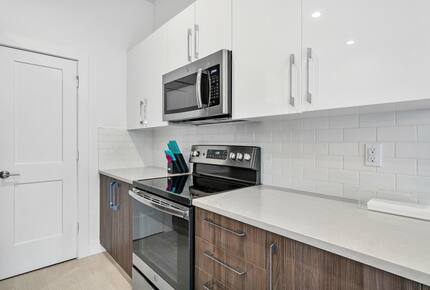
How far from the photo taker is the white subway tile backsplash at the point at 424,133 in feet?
3.33

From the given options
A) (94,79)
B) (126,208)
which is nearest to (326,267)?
(126,208)

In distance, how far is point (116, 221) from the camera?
2162mm

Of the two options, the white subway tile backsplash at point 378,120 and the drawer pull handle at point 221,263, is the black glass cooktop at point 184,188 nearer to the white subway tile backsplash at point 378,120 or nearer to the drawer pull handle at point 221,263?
the drawer pull handle at point 221,263

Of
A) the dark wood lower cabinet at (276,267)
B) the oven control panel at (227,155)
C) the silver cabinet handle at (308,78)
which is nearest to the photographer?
the dark wood lower cabinet at (276,267)

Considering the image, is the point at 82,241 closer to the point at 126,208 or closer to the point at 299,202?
the point at 126,208

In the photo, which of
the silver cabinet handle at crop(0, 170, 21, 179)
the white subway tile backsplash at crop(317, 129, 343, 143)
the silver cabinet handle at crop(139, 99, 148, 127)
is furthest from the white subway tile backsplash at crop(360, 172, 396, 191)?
the silver cabinet handle at crop(0, 170, 21, 179)

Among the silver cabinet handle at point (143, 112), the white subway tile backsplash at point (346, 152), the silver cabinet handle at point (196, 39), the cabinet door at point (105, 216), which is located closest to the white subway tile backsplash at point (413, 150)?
the white subway tile backsplash at point (346, 152)

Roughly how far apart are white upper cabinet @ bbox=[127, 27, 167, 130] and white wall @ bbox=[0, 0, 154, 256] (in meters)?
0.19

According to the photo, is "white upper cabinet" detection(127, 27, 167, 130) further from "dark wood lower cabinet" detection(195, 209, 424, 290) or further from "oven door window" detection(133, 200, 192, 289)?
"dark wood lower cabinet" detection(195, 209, 424, 290)

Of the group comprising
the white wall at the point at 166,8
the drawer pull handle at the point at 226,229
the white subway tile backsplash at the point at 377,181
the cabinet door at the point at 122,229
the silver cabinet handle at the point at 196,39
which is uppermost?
the white wall at the point at 166,8

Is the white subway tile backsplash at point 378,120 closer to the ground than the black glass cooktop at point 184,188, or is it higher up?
higher up

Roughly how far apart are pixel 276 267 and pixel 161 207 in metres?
0.81

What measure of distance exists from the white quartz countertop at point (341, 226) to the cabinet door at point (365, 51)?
451 mm

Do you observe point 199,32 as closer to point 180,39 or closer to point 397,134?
point 180,39
